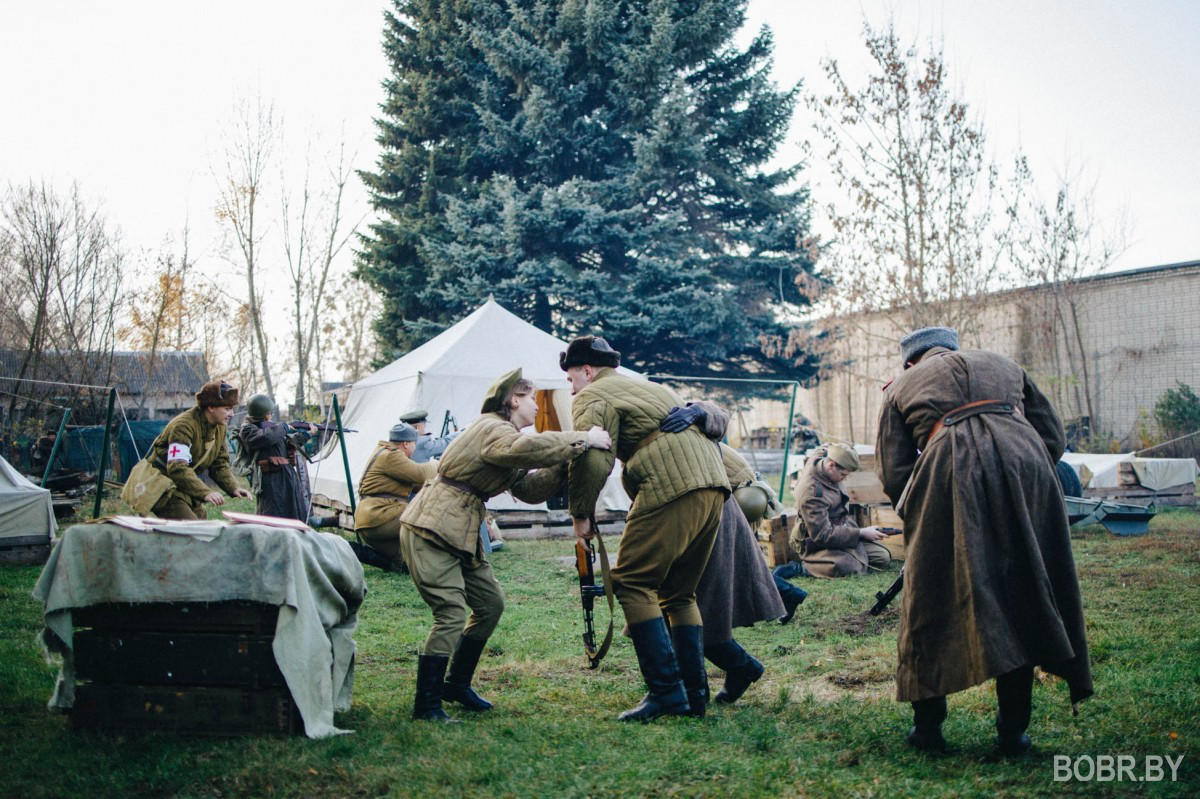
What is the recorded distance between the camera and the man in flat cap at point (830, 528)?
8.23m

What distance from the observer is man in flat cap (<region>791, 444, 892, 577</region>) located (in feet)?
27.0

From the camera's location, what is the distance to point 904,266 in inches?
679

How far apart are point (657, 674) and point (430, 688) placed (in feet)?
3.40

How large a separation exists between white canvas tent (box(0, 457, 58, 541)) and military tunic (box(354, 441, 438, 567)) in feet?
10.2

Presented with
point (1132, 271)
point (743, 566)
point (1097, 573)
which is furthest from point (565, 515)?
point (1132, 271)

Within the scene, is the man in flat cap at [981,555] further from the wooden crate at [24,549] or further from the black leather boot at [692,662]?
the wooden crate at [24,549]

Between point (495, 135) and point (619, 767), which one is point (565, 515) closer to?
point (619, 767)

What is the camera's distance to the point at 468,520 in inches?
167

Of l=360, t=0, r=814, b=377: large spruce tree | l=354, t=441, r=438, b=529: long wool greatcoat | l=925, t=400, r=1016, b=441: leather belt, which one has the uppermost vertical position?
l=360, t=0, r=814, b=377: large spruce tree

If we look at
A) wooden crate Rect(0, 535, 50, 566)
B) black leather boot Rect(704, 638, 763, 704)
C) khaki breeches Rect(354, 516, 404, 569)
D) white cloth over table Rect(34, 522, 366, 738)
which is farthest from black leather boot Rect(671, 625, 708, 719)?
wooden crate Rect(0, 535, 50, 566)

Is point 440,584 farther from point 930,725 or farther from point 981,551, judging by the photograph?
point 981,551

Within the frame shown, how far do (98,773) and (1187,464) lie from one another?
15337 mm

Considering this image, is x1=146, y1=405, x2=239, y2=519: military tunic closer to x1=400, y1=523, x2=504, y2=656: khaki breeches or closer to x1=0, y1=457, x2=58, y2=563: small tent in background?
x1=400, y1=523, x2=504, y2=656: khaki breeches

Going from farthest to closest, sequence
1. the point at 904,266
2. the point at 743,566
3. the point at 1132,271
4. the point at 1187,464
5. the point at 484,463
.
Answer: the point at 1132,271 → the point at 904,266 → the point at 1187,464 → the point at 743,566 → the point at 484,463
